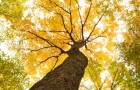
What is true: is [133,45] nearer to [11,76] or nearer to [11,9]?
[11,76]

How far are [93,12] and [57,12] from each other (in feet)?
7.11

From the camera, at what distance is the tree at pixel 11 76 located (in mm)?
9875

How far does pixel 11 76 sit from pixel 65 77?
570cm

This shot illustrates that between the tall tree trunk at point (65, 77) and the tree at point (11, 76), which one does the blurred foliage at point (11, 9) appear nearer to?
the tree at point (11, 76)

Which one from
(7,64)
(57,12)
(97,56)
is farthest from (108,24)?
(7,64)

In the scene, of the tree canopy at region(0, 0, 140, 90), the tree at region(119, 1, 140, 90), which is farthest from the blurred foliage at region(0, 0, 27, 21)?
the tree at region(119, 1, 140, 90)

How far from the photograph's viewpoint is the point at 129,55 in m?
8.55

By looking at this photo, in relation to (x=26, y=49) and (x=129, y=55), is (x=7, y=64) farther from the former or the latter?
(x=129, y=55)

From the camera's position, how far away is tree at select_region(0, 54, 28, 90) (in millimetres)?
9875

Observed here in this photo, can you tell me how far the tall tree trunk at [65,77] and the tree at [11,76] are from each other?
444cm

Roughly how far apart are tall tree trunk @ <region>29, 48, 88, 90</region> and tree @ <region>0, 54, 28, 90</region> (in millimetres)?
4436

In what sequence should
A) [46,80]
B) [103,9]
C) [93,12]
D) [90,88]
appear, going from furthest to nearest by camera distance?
[90,88] < [93,12] < [103,9] < [46,80]

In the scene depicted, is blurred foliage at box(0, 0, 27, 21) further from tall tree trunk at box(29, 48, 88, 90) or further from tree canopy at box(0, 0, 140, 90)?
tall tree trunk at box(29, 48, 88, 90)

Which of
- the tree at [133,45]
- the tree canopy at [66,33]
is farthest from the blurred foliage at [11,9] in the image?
the tree at [133,45]
